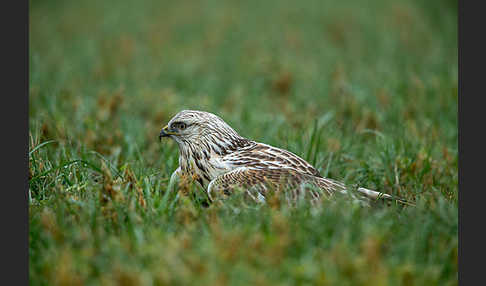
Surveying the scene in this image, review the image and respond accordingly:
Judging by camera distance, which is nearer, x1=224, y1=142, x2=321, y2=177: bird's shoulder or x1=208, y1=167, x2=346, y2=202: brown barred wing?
x1=208, y1=167, x2=346, y2=202: brown barred wing

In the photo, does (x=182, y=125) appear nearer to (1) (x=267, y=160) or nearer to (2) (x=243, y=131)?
(1) (x=267, y=160)

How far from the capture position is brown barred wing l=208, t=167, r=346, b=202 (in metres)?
4.39

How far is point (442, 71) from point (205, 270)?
25.2 feet

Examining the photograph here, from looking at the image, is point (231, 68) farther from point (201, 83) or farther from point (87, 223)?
point (87, 223)

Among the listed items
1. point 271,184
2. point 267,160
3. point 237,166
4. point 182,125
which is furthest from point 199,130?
point 271,184

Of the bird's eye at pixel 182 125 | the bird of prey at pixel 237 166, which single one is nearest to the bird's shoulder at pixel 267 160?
the bird of prey at pixel 237 166

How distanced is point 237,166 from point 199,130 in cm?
59

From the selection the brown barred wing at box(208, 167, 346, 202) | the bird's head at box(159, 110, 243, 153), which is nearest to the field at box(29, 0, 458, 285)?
the brown barred wing at box(208, 167, 346, 202)

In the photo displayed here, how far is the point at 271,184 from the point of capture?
14.6ft

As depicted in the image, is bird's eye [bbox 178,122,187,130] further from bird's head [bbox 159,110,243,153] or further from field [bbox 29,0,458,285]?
field [bbox 29,0,458,285]

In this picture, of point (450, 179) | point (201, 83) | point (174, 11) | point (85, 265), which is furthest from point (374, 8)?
point (85, 265)

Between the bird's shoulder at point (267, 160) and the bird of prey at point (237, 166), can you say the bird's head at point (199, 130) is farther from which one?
the bird's shoulder at point (267, 160)

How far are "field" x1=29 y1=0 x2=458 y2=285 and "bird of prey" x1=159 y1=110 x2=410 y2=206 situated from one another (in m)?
0.34

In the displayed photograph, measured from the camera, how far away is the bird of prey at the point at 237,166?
4473mm
